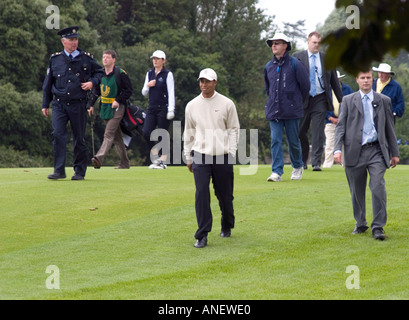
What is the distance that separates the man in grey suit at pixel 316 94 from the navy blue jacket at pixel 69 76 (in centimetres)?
407

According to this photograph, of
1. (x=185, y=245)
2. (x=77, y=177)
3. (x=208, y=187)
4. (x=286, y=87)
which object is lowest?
(x=185, y=245)

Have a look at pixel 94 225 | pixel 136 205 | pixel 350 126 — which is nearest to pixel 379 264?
pixel 350 126

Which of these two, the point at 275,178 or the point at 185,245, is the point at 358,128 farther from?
the point at 275,178

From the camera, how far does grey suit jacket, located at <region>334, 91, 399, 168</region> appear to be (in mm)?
10195

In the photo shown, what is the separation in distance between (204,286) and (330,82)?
10.1 m

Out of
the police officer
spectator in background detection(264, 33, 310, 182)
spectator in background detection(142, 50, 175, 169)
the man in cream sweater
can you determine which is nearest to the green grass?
the man in cream sweater

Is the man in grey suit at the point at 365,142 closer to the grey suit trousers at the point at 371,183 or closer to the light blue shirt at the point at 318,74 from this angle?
the grey suit trousers at the point at 371,183

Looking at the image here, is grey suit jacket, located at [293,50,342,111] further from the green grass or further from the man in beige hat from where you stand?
the green grass

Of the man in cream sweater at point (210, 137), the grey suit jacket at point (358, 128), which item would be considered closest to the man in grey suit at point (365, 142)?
the grey suit jacket at point (358, 128)

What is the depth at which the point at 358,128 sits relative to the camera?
33.6 ft


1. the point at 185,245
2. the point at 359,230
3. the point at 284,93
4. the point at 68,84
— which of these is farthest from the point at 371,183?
the point at 68,84

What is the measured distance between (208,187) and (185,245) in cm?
71

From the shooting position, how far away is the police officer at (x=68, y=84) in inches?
593
